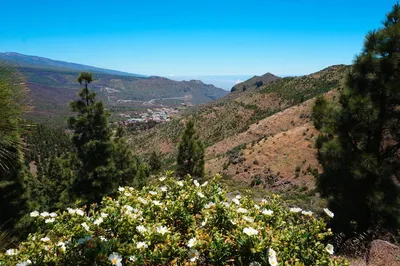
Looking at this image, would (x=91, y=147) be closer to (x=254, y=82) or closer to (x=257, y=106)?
(x=257, y=106)

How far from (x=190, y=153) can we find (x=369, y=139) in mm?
13871

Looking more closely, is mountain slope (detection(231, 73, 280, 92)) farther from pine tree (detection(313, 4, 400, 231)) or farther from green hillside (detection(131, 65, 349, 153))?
pine tree (detection(313, 4, 400, 231))

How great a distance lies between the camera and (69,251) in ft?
9.80

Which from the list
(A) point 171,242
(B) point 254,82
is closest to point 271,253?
(A) point 171,242

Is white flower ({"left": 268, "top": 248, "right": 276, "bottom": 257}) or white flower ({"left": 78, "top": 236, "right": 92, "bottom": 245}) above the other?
white flower ({"left": 268, "top": 248, "right": 276, "bottom": 257})

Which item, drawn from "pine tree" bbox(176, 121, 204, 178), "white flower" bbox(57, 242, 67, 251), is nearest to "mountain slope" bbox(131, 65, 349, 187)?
"pine tree" bbox(176, 121, 204, 178)

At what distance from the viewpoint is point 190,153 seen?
19.7 metres

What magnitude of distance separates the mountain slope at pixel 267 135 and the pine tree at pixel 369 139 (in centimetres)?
80

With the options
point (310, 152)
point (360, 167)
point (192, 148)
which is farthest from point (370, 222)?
point (310, 152)

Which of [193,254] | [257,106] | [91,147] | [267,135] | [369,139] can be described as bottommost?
[267,135]

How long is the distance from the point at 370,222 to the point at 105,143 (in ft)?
38.2

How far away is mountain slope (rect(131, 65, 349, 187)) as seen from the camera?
22641mm

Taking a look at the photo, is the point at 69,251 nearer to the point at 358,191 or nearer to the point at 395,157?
the point at 358,191

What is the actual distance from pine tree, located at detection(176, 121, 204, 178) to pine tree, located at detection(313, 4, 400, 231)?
12884mm
